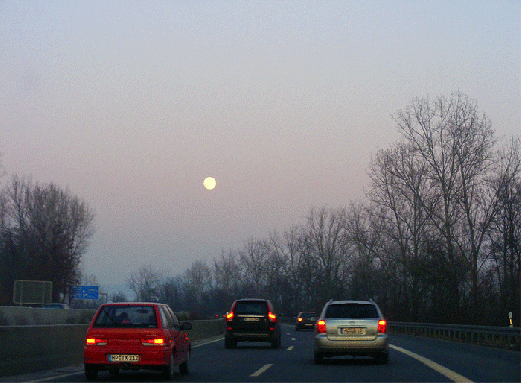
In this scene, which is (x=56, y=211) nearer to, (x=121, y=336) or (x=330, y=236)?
(x=330, y=236)

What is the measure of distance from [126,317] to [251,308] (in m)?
13.6

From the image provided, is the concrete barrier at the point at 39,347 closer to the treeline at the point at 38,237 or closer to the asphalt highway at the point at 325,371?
the asphalt highway at the point at 325,371

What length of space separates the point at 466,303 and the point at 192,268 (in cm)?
8511

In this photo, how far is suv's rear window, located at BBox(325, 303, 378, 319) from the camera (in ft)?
58.2

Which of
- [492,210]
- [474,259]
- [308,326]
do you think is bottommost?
[308,326]

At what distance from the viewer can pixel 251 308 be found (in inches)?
1057

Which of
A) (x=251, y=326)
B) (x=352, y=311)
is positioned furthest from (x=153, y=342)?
(x=251, y=326)

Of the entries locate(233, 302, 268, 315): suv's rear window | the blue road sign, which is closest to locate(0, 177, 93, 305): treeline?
the blue road sign

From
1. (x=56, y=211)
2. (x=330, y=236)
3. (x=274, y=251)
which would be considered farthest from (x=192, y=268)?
(x=56, y=211)

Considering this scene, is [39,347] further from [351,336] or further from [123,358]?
[351,336]

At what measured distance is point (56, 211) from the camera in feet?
255

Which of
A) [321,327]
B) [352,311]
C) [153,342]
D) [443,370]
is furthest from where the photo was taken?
[352,311]

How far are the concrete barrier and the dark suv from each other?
8614 mm

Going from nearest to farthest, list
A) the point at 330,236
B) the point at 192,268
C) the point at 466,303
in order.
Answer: the point at 466,303 → the point at 330,236 → the point at 192,268
